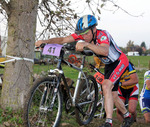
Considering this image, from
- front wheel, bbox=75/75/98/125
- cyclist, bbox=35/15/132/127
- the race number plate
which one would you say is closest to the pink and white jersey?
cyclist, bbox=35/15/132/127

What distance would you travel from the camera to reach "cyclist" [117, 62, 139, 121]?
5.08 m

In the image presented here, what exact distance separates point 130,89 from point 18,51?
2.95m

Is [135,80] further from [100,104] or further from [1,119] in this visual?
[1,119]

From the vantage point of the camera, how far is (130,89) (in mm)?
5508

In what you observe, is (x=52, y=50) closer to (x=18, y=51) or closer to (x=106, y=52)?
(x=106, y=52)

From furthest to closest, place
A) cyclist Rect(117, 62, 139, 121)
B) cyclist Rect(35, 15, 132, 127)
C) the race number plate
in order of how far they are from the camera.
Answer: cyclist Rect(117, 62, 139, 121)
cyclist Rect(35, 15, 132, 127)
the race number plate

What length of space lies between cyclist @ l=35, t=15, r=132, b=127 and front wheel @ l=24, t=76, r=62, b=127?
2.52ft

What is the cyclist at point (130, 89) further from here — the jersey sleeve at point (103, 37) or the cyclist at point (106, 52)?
the jersey sleeve at point (103, 37)

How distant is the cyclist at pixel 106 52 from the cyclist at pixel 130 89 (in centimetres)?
77

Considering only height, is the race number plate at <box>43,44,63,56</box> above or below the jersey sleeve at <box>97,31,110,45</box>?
below

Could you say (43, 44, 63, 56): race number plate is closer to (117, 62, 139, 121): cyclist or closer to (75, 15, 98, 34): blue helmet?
(75, 15, 98, 34): blue helmet

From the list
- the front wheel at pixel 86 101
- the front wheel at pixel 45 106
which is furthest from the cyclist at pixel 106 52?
the front wheel at pixel 45 106

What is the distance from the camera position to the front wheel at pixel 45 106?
3211 millimetres

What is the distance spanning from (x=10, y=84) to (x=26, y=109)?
1336mm
